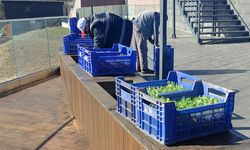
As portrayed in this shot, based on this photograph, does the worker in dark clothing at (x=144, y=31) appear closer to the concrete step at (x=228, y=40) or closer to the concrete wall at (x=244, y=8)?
the concrete step at (x=228, y=40)

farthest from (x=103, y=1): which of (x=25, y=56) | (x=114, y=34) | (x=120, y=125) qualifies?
(x=120, y=125)

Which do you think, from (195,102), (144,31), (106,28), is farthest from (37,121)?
(195,102)

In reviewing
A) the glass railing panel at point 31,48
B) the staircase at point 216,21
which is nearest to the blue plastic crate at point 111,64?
the glass railing panel at point 31,48

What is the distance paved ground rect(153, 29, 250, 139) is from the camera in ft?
14.5

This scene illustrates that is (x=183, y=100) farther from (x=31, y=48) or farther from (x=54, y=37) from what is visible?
(x=54, y=37)

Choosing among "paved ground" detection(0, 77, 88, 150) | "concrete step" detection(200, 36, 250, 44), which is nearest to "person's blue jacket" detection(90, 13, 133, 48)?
"paved ground" detection(0, 77, 88, 150)

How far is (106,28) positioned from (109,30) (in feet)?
0.28

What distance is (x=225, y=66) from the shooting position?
738 centimetres

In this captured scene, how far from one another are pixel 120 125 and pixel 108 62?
2.09 metres

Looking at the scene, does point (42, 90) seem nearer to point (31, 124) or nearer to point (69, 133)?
point (31, 124)

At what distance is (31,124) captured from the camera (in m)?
5.98

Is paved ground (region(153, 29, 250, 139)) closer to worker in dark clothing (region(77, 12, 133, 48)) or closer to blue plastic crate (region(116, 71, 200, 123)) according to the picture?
blue plastic crate (region(116, 71, 200, 123))

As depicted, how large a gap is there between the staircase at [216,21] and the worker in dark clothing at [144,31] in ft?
17.8

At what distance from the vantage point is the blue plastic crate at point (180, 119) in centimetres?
254
